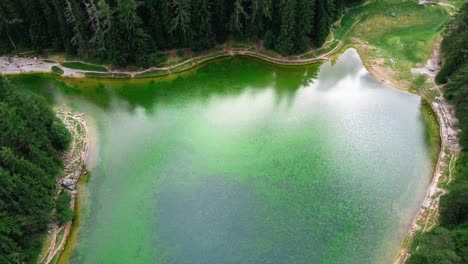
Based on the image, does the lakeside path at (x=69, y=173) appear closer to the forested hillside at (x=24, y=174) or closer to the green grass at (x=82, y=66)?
the forested hillside at (x=24, y=174)

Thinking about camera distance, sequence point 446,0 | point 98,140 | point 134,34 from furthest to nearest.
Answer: point 446,0 → point 134,34 → point 98,140

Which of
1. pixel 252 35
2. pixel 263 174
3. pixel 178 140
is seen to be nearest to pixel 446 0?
pixel 252 35

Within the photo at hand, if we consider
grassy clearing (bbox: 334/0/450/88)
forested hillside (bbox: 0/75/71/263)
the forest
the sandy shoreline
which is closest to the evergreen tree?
the sandy shoreline

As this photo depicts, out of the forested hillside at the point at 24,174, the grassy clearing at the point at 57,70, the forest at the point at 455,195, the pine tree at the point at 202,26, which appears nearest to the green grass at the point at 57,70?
the grassy clearing at the point at 57,70

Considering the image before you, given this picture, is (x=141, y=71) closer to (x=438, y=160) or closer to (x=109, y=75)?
(x=109, y=75)

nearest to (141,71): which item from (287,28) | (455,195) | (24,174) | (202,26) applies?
(202,26)

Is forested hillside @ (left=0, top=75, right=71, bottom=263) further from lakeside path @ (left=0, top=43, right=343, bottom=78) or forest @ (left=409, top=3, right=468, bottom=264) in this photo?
forest @ (left=409, top=3, right=468, bottom=264)

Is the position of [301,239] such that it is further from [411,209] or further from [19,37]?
[19,37]
